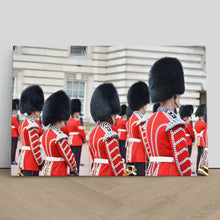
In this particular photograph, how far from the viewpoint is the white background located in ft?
12.3

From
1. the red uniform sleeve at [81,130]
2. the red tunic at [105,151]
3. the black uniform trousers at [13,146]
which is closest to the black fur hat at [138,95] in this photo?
the red tunic at [105,151]

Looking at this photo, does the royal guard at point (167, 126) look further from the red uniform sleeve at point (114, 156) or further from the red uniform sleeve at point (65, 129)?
the red uniform sleeve at point (65, 129)

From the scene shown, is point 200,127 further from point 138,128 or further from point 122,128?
point 122,128

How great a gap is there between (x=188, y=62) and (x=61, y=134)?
1865mm

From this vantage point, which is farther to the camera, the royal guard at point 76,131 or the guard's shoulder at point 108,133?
the royal guard at point 76,131

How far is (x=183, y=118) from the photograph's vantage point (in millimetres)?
3645

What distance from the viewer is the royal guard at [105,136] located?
350cm

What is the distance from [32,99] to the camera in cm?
372

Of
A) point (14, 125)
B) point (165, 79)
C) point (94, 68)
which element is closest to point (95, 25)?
point (94, 68)

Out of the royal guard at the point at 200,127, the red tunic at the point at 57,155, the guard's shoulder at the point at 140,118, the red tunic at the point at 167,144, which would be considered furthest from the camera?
the royal guard at the point at 200,127

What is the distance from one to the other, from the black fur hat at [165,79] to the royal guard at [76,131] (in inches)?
37.4

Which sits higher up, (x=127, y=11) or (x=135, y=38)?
(x=127, y=11)
